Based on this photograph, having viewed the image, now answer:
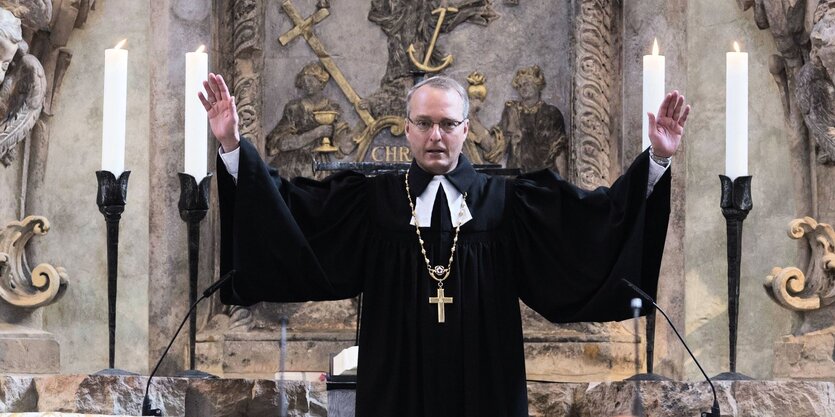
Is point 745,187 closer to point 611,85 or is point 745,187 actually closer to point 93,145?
point 611,85

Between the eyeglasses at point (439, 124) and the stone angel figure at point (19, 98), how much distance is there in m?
2.95

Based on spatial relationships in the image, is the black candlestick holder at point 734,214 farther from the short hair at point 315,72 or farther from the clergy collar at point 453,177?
the short hair at point 315,72

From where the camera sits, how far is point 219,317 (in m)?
7.37

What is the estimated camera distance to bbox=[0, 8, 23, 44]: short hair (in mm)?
6555

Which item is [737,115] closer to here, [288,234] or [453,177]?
[453,177]

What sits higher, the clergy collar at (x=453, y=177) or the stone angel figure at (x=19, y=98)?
the stone angel figure at (x=19, y=98)

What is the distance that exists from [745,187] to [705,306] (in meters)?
1.54

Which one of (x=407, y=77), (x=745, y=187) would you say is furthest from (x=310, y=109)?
(x=745, y=187)

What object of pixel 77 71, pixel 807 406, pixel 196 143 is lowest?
pixel 807 406

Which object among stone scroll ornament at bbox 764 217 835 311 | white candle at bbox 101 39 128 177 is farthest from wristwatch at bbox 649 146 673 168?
white candle at bbox 101 39 128 177

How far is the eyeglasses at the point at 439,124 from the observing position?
14.2 ft

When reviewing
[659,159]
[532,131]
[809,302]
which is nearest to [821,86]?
[809,302]

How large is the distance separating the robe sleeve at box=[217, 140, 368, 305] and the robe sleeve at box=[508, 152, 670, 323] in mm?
487

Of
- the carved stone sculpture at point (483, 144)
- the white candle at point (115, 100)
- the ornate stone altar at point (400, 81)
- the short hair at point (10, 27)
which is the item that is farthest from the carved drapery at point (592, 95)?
the short hair at point (10, 27)
